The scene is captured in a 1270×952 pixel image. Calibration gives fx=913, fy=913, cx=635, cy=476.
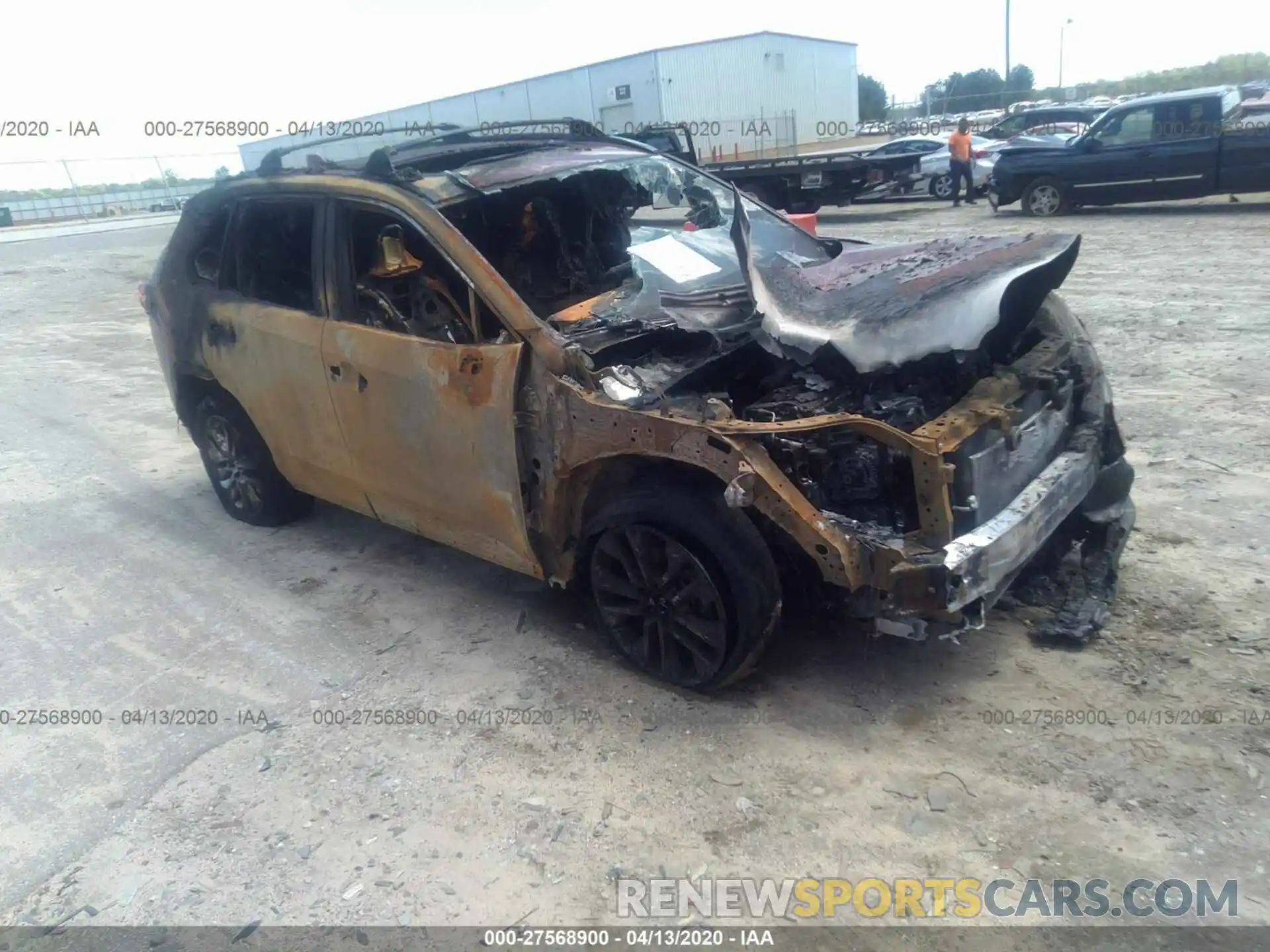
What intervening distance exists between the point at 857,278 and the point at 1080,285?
21.3 feet

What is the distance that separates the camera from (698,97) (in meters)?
38.7

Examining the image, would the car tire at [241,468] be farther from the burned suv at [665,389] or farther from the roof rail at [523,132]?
the roof rail at [523,132]

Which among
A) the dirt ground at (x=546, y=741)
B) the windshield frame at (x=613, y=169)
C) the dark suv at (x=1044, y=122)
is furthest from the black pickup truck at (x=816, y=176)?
the dirt ground at (x=546, y=741)

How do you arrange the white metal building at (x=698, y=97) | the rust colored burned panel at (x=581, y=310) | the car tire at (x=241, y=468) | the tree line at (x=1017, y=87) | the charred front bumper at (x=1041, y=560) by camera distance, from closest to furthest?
1. the charred front bumper at (x=1041, y=560)
2. the rust colored burned panel at (x=581, y=310)
3. the car tire at (x=241, y=468)
4. the white metal building at (x=698, y=97)
5. the tree line at (x=1017, y=87)

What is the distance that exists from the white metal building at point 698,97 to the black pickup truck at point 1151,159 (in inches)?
794

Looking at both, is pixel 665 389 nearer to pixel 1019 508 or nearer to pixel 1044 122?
pixel 1019 508

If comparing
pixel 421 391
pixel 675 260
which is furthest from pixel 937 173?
pixel 421 391

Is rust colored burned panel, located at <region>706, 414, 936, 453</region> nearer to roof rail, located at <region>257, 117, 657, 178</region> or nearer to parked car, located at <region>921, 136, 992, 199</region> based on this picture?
roof rail, located at <region>257, 117, 657, 178</region>

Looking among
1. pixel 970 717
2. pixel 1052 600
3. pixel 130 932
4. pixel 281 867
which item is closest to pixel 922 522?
pixel 970 717

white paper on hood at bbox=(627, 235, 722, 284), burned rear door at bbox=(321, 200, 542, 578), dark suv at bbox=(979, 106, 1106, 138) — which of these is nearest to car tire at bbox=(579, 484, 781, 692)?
burned rear door at bbox=(321, 200, 542, 578)

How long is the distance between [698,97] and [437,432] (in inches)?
1519

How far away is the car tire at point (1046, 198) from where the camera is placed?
13.7 meters

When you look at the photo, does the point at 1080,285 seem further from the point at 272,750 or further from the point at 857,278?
the point at 272,750

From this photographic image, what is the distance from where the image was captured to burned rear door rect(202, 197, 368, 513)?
13.8ft
